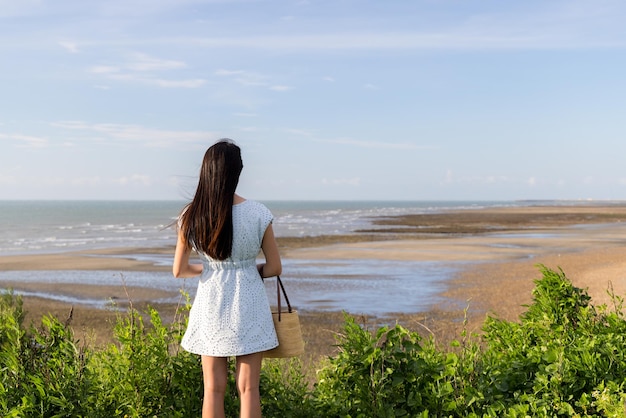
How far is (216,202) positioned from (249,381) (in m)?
1.14

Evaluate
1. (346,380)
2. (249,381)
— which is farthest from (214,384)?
(346,380)

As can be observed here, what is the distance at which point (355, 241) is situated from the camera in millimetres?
40031

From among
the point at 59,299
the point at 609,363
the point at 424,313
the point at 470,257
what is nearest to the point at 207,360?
the point at 609,363

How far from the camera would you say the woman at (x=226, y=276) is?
3.99 meters

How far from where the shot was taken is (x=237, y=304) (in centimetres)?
403

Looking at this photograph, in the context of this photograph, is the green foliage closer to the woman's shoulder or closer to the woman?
the woman

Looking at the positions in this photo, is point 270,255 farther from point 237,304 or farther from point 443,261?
point 443,261

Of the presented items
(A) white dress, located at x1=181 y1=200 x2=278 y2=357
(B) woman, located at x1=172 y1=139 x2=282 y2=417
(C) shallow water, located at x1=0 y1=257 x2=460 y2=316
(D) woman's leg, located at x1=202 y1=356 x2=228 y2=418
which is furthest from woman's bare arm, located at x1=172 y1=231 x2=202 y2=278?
(C) shallow water, located at x1=0 y1=257 x2=460 y2=316

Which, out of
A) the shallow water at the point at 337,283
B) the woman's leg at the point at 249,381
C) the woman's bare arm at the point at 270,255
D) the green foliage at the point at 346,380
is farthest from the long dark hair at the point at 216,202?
the shallow water at the point at 337,283

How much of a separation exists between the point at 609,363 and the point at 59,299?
17358 millimetres

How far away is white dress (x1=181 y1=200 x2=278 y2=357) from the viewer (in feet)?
13.1

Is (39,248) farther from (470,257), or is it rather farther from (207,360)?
(207,360)

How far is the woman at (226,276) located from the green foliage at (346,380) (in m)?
0.45

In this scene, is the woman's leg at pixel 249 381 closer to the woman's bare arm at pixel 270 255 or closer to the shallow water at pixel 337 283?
the woman's bare arm at pixel 270 255
